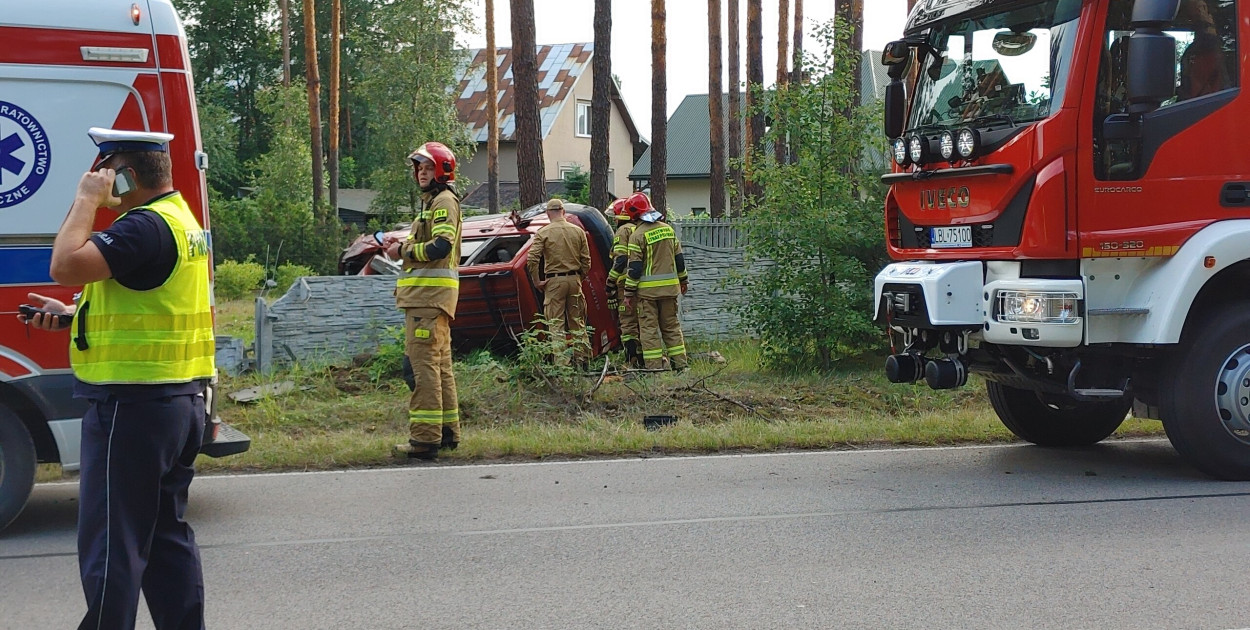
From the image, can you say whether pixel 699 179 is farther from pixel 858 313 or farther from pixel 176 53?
pixel 176 53

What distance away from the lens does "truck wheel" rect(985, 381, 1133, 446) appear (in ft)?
28.9

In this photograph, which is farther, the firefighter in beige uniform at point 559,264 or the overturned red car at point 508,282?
the overturned red car at point 508,282

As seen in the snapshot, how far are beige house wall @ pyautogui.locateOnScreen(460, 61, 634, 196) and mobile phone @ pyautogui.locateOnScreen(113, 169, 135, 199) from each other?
4405 cm

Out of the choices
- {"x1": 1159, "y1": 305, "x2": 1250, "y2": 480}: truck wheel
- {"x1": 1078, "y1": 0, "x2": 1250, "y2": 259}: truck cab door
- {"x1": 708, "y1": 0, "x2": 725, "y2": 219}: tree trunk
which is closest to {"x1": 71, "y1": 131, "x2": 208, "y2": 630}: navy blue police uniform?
{"x1": 1078, "y1": 0, "x2": 1250, "y2": 259}: truck cab door

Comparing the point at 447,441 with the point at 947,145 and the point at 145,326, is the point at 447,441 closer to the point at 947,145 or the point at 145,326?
the point at 947,145

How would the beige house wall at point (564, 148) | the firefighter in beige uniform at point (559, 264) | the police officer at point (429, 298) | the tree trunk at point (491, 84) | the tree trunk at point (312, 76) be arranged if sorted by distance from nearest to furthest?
the police officer at point (429, 298)
the firefighter in beige uniform at point (559, 264)
the tree trunk at point (312, 76)
the tree trunk at point (491, 84)
the beige house wall at point (564, 148)

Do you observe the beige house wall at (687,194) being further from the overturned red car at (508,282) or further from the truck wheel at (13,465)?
the truck wheel at (13,465)

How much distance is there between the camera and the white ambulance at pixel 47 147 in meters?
6.27

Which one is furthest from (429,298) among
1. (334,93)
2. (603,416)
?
(334,93)

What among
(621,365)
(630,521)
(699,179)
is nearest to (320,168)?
(699,179)

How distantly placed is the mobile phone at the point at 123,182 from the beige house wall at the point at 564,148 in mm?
44049

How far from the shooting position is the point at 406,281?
8.55 m

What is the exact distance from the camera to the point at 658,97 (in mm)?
25016

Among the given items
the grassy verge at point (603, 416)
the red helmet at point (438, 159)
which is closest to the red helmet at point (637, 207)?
the grassy verge at point (603, 416)
